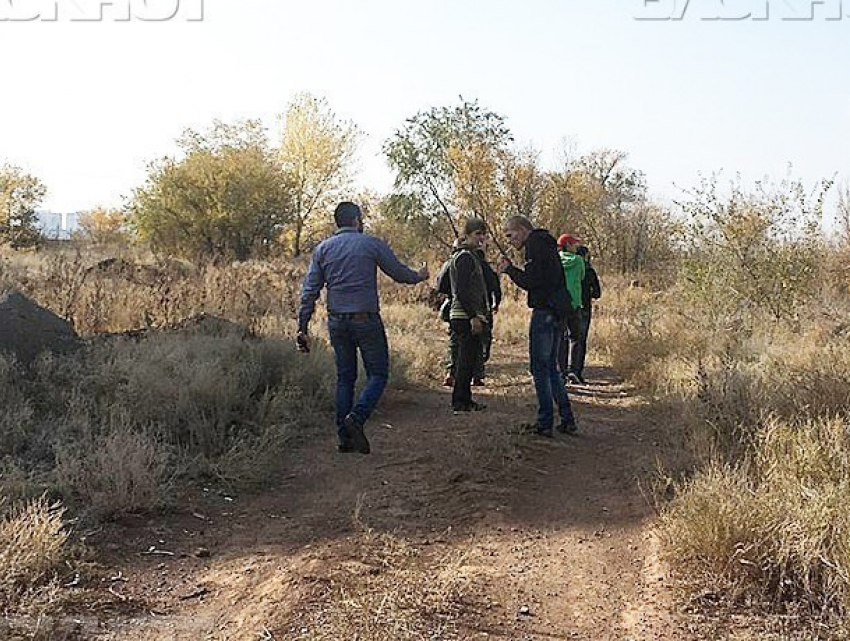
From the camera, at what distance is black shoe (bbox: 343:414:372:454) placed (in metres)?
6.71

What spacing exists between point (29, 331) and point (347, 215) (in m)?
3.53

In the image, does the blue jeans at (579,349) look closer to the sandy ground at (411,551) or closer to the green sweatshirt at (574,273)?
the green sweatshirt at (574,273)

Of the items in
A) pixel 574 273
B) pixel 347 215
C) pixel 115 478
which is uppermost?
pixel 347 215

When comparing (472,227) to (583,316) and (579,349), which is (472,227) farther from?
(579,349)

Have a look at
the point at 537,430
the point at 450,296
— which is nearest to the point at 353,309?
the point at 537,430

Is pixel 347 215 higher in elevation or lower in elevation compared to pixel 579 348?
higher

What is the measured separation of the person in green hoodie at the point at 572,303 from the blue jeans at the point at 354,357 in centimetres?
343

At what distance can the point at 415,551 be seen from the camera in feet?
15.3

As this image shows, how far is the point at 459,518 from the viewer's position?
17.2 ft

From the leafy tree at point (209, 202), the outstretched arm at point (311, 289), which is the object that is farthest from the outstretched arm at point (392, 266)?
the leafy tree at point (209, 202)

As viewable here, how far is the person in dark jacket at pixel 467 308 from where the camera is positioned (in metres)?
8.38

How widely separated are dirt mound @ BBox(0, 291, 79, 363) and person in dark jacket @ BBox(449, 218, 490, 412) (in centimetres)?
379

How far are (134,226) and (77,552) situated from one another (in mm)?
34115

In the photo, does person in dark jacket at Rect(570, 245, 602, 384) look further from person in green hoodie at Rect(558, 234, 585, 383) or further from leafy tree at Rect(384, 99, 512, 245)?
leafy tree at Rect(384, 99, 512, 245)
